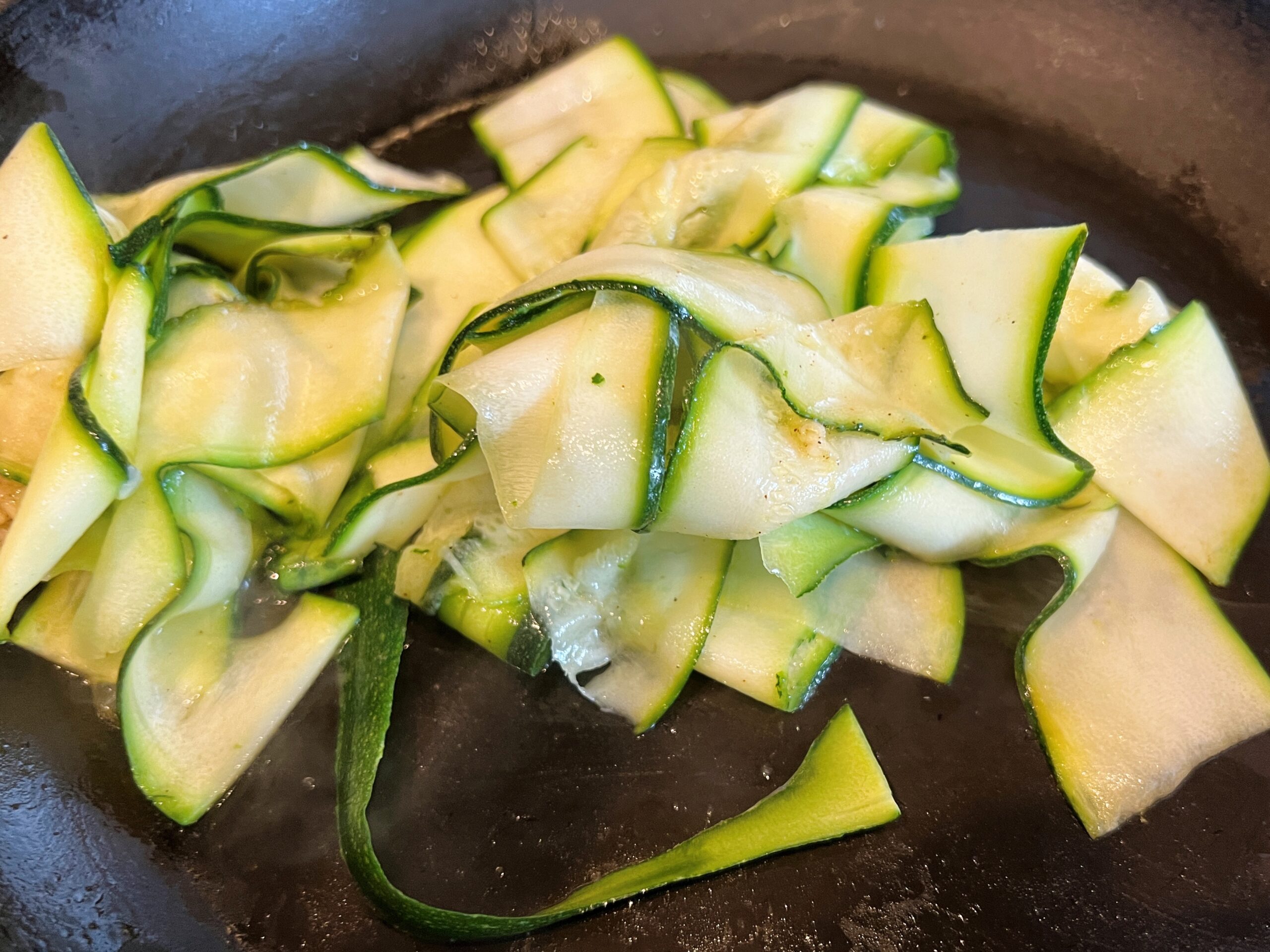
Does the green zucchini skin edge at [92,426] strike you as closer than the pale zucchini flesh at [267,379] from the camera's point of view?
Yes

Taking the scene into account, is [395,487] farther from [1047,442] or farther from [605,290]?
[1047,442]

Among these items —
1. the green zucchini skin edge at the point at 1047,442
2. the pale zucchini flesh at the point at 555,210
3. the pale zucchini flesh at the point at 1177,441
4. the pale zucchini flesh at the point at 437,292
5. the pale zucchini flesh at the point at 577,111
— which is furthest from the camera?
the pale zucchini flesh at the point at 577,111

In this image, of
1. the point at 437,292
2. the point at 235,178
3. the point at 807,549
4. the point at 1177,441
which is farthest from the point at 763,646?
the point at 235,178

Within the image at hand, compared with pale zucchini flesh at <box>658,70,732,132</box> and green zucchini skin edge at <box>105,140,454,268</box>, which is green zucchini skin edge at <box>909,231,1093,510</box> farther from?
green zucchini skin edge at <box>105,140,454,268</box>

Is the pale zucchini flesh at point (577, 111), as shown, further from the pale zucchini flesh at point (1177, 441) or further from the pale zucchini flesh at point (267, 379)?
the pale zucchini flesh at point (1177, 441)

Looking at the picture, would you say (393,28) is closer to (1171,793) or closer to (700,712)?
(700,712)

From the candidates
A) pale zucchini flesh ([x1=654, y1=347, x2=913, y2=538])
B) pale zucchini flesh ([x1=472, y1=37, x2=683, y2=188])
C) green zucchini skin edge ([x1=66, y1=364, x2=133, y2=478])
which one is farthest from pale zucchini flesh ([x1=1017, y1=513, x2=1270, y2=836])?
green zucchini skin edge ([x1=66, y1=364, x2=133, y2=478])

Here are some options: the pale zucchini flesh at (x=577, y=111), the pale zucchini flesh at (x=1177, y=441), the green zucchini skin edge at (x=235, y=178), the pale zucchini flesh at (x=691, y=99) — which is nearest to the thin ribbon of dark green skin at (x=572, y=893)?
the pale zucchini flesh at (x=1177, y=441)

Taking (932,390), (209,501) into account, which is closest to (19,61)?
(209,501)

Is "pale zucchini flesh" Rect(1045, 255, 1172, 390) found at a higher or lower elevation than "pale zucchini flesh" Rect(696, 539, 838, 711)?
higher
